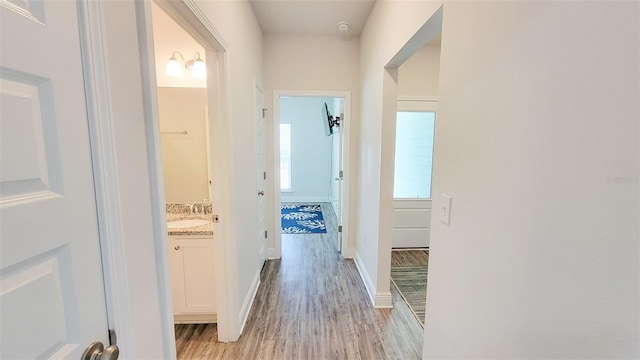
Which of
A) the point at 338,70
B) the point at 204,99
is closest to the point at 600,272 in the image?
the point at 204,99

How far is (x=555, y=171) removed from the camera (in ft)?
2.20

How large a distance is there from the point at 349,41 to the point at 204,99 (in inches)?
74.4

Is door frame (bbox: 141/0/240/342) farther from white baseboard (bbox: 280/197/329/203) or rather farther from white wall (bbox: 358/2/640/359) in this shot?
white baseboard (bbox: 280/197/329/203)

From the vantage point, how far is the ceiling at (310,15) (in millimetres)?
2461

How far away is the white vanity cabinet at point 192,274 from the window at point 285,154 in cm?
471

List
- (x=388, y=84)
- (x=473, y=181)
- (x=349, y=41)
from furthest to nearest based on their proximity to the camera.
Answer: (x=349, y=41) < (x=388, y=84) < (x=473, y=181)

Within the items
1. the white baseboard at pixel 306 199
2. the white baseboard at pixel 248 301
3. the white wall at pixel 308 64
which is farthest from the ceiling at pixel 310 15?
the white baseboard at pixel 306 199

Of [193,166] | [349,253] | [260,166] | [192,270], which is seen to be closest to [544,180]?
[192,270]

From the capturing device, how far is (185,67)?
236 cm

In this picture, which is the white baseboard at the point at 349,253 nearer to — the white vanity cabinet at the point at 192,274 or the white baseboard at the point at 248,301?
the white baseboard at the point at 248,301

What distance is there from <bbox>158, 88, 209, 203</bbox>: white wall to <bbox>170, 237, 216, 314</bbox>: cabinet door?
0.64 metres

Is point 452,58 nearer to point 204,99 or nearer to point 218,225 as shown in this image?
point 218,225

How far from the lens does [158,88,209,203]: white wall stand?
236cm

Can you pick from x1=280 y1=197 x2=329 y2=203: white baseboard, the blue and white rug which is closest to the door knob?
the blue and white rug
